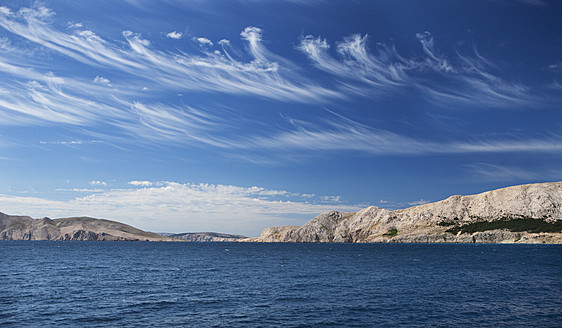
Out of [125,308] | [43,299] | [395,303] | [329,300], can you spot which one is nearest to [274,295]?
[329,300]

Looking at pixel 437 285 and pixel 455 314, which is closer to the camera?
pixel 455 314

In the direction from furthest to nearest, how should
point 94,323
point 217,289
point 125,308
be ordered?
point 217,289, point 125,308, point 94,323

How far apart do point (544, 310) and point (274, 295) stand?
34323mm

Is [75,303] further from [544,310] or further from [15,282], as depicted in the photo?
[544,310]

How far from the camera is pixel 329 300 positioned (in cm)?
4922

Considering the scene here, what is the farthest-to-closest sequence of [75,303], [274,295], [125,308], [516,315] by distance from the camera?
[274,295] → [75,303] → [125,308] → [516,315]

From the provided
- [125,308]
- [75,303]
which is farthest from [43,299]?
[125,308]

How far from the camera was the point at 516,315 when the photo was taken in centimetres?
4066

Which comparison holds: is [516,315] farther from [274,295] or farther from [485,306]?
[274,295]

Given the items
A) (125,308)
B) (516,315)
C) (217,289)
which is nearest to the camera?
(516,315)

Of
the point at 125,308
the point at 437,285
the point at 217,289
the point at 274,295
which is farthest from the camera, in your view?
the point at 437,285

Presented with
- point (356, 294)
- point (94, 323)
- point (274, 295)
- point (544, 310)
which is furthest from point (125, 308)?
point (544, 310)

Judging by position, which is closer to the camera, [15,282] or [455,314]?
[455,314]

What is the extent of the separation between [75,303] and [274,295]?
26.8 metres
